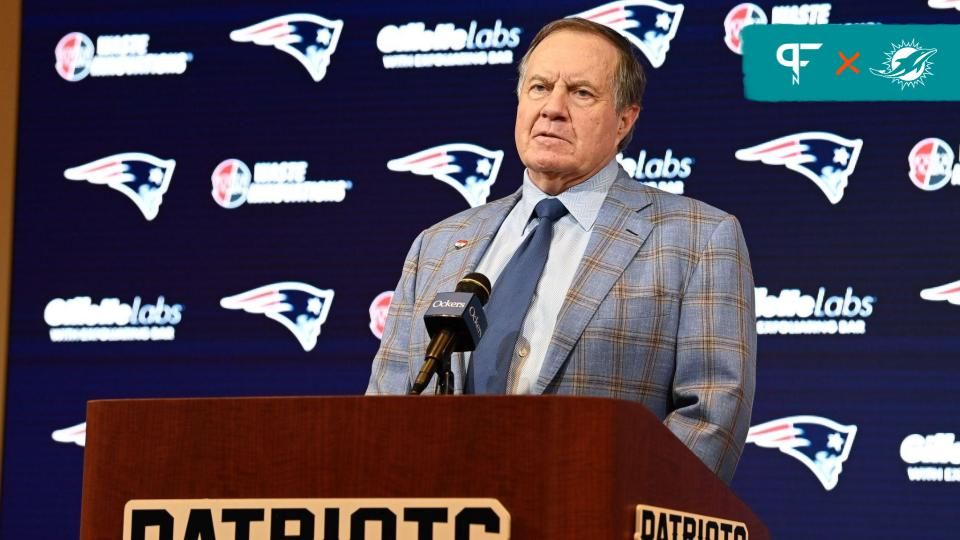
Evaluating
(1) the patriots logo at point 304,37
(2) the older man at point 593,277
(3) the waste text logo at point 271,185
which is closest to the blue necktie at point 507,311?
(2) the older man at point 593,277

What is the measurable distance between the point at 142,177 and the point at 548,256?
2.41 meters

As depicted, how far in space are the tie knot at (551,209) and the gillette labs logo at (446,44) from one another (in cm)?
182

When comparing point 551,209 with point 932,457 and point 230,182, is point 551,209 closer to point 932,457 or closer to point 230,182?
point 932,457

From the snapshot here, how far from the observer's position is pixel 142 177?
4453 millimetres

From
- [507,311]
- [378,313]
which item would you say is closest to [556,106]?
[507,311]

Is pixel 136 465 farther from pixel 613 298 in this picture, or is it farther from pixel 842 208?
pixel 842 208

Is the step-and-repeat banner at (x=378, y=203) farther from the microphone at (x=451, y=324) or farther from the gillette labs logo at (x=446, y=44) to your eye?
the microphone at (x=451, y=324)

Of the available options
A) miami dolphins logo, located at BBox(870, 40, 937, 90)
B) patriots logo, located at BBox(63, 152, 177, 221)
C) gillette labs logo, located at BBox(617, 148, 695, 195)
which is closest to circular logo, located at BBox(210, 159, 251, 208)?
patriots logo, located at BBox(63, 152, 177, 221)

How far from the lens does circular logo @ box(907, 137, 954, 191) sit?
386cm

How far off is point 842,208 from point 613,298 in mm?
1863

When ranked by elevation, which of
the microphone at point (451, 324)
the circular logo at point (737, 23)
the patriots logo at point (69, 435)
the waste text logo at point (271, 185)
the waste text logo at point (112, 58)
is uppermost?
the waste text logo at point (112, 58)

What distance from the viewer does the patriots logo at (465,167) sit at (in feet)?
13.7

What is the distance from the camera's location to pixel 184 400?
1.53 m

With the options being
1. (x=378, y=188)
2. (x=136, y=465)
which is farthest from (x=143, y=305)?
(x=136, y=465)
